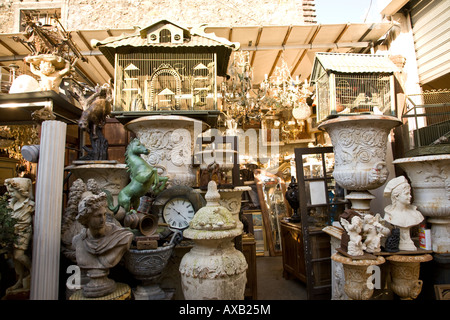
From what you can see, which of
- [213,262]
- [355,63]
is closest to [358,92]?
[355,63]

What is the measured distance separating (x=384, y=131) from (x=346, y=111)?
1.65ft

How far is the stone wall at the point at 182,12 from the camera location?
613 centimetres

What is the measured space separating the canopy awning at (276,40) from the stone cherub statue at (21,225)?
2616 mm

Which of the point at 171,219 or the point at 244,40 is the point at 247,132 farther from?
the point at 171,219

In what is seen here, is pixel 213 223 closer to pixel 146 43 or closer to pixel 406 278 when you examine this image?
pixel 406 278

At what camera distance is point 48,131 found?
265 cm

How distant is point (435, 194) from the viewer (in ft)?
9.82

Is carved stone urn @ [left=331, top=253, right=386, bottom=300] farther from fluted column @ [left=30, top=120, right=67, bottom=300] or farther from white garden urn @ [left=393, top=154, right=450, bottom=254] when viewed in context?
fluted column @ [left=30, top=120, right=67, bottom=300]

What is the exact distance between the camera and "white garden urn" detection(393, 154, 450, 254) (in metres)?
2.91

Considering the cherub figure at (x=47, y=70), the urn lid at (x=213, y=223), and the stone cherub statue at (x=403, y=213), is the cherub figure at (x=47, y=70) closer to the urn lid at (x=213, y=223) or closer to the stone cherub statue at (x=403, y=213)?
the urn lid at (x=213, y=223)

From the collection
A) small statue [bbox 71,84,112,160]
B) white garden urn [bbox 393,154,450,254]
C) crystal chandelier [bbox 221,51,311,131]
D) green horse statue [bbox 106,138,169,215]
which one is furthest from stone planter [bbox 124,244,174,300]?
crystal chandelier [bbox 221,51,311,131]

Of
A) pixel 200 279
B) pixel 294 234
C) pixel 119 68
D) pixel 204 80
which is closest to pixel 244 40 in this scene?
pixel 204 80

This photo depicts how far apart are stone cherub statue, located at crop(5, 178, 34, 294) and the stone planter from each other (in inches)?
36.8

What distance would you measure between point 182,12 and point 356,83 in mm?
4392
